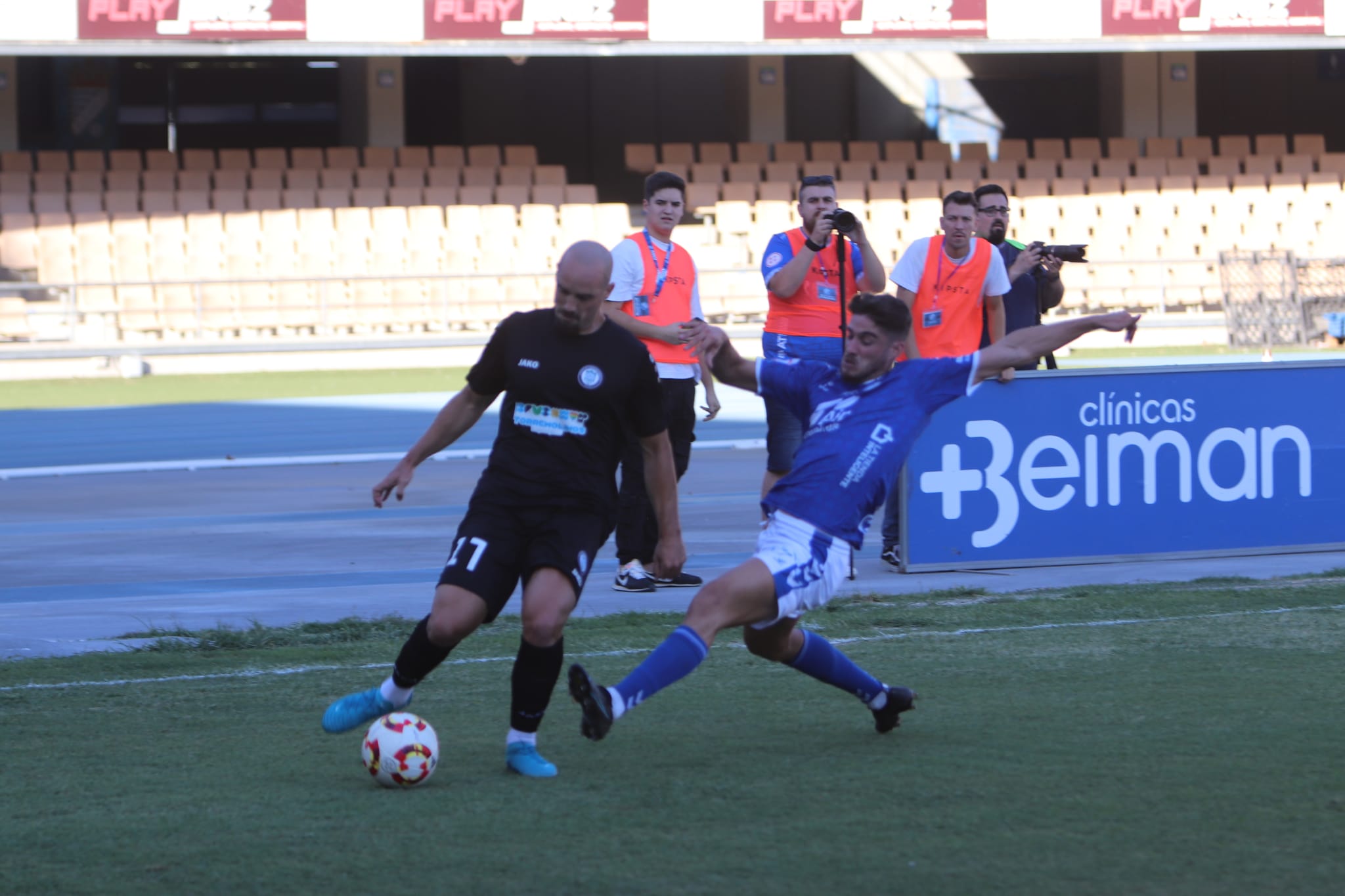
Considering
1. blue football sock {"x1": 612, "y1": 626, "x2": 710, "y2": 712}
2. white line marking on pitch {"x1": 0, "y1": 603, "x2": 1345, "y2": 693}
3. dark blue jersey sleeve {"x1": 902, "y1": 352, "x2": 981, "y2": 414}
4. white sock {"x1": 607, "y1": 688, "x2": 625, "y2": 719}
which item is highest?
dark blue jersey sleeve {"x1": 902, "y1": 352, "x2": 981, "y2": 414}

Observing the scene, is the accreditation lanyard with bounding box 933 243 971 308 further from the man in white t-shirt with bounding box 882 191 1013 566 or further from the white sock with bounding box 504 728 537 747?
the white sock with bounding box 504 728 537 747

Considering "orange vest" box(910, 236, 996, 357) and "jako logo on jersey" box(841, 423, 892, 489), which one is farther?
"orange vest" box(910, 236, 996, 357)

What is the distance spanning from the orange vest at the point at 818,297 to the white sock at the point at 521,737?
155 inches

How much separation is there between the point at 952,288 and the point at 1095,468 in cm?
130

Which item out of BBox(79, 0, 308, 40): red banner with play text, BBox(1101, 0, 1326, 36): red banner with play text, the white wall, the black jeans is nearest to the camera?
the black jeans

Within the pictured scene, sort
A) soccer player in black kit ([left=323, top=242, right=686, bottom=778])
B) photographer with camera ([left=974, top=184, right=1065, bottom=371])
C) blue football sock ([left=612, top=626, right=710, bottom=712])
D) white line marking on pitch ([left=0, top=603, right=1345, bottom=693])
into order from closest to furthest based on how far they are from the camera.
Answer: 1. blue football sock ([left=612, top=626, right=710, bottom=712])
2. soccer player in black kit ([left=323, top=242, right=686, bottom=778])
3. white line marking on pitch ([left=0, top=603, right=1345, bottom=693])
4. photographer with camera ([left=974, top=184, right=1065, bottom=371])

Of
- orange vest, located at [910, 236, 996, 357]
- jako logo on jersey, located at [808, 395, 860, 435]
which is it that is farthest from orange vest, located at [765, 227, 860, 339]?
jako logo on jersey, located at [808, 395, 860, 435]

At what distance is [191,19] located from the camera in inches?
1023


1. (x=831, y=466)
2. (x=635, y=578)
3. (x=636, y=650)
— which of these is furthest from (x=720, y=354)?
(x=635, y=578)

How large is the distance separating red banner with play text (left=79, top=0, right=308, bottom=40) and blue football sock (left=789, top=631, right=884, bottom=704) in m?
22.6

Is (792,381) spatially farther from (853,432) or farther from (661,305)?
(661,305)

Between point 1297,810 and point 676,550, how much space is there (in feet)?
6.50

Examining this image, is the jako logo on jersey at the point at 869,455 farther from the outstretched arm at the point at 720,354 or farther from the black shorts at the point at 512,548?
the black shorts at the point at 512,548

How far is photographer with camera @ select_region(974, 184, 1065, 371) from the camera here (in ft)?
31.8
